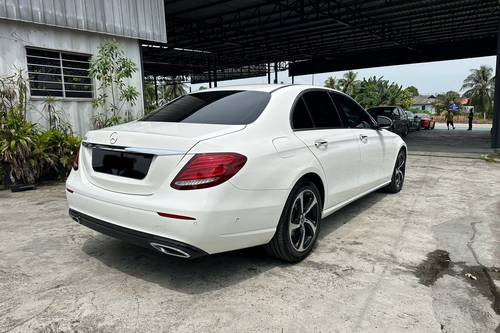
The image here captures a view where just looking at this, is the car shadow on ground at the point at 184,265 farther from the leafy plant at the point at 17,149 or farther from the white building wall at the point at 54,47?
the white building wall at the point at 54,47

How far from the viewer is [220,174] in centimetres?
255

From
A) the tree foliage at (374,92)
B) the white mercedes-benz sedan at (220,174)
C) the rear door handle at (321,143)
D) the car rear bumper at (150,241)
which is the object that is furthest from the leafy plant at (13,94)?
the tree foliage at (374,92)

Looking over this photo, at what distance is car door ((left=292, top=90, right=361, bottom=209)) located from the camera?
11.4ft

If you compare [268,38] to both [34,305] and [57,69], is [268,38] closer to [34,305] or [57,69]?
[57,69]

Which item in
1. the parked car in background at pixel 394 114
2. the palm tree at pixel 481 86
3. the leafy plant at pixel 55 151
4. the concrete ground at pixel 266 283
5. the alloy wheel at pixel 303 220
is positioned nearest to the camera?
the concrete ground at pixel 266 283

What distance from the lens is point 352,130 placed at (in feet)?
14.0

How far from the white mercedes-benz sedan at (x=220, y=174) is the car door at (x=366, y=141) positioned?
43cm

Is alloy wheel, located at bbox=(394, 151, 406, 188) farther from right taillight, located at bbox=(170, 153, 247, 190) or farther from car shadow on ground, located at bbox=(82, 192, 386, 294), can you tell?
right taillight, located at bbox=(170, 153, 247, 190)

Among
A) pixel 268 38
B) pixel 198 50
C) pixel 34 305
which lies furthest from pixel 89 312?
pixel 198 50

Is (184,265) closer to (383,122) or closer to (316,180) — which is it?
(316,180)

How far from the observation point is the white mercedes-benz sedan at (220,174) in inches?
101

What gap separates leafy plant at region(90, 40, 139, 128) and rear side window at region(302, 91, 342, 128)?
5.58 meters

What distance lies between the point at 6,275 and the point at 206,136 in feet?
6.71

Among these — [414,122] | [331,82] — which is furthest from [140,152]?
[331,82]
